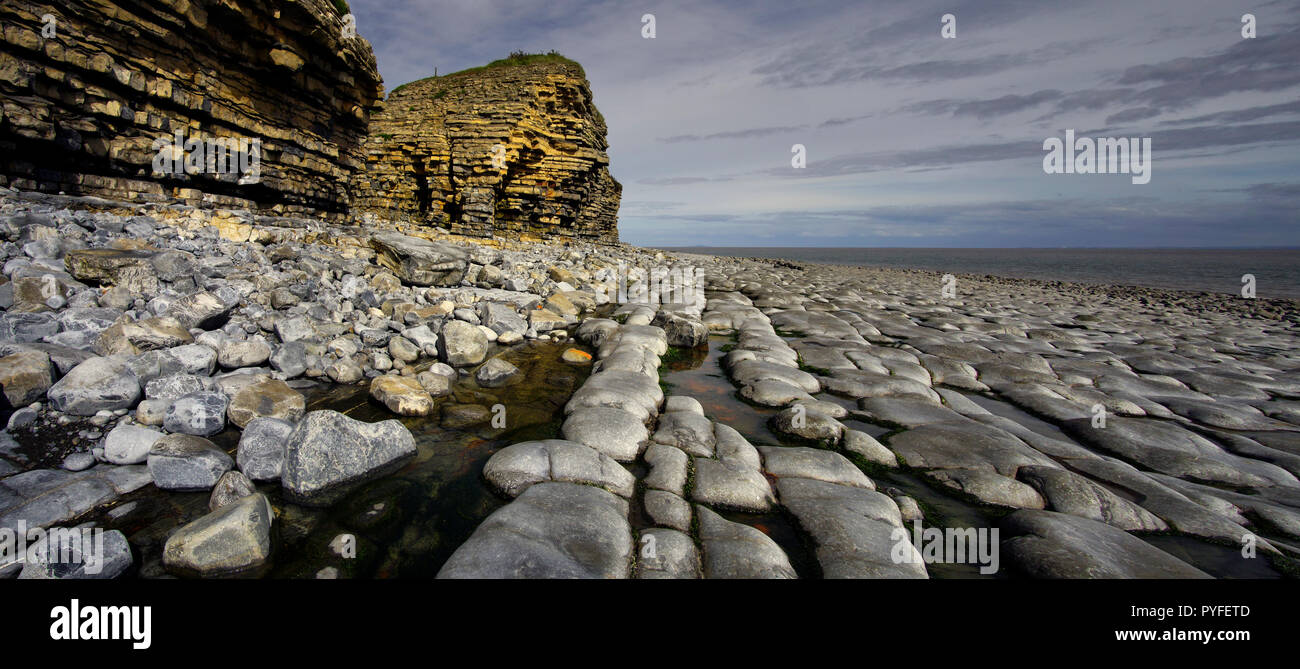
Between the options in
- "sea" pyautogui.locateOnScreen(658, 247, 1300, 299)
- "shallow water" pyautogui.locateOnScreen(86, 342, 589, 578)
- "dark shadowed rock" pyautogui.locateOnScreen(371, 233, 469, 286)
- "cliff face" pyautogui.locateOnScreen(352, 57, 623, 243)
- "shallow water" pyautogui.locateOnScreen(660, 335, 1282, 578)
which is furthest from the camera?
"sea" pyautogui.locateOnScreen(658, 247, 1300, 299)

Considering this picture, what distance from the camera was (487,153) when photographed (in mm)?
22359

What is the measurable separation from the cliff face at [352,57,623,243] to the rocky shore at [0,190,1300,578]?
14937 mm

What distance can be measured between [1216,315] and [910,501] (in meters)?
22.2

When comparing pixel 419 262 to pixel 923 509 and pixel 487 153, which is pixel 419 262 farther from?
pixel 487 153

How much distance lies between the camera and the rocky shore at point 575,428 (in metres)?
2.89

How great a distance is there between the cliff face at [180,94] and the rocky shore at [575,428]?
2.95 ft

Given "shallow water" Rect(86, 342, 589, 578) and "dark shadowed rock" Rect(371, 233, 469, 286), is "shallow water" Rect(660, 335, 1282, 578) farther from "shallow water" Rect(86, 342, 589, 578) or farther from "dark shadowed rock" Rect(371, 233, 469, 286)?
"dark shadowed rock" Rect(371, 233, 469, 286)

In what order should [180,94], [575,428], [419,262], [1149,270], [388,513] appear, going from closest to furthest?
[388,513] < [575,428] < [180,94] < [419,262] < [1149,270]

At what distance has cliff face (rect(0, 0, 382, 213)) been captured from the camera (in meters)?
7.24

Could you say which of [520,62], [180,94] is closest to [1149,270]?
[520,62]

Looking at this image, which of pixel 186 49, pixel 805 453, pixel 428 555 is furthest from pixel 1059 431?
pixel 186 49

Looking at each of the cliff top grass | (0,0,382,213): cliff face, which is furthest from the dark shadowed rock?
the cliff top grass

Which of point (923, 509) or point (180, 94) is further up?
point (180, 94)

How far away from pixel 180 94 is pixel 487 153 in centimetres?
1397
